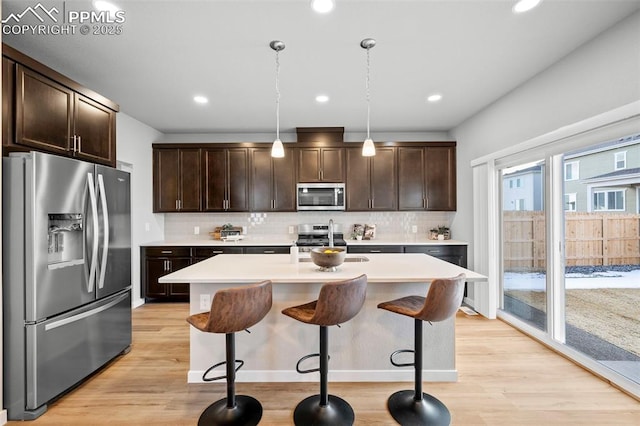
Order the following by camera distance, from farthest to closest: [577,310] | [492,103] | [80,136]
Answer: [492,103]
[577,310]
[80,136]

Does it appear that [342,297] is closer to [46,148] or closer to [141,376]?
[141,376]

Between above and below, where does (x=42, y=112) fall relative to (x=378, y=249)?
above

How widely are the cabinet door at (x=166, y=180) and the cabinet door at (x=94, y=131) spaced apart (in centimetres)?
178

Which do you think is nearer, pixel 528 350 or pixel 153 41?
pixel 153 41

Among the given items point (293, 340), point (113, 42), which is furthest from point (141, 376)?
point (113, 42)

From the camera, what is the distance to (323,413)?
6.23 feet

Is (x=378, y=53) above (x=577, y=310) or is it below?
above

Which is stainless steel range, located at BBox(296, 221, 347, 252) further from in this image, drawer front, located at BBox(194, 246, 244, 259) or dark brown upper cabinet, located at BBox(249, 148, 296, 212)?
drawer front, located at BBox(194, 246, 244, 259)

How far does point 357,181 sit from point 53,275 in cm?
367

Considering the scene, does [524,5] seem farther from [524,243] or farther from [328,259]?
[524,243]

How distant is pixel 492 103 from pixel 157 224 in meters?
4.98

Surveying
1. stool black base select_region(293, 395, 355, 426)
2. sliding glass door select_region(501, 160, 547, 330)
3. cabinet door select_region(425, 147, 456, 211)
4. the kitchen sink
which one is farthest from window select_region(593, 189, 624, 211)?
stool black base select_region(293, 395, 355, 426)

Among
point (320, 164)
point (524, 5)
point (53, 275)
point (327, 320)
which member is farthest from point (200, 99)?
point (524, 5)

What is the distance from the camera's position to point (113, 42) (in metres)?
2.31
